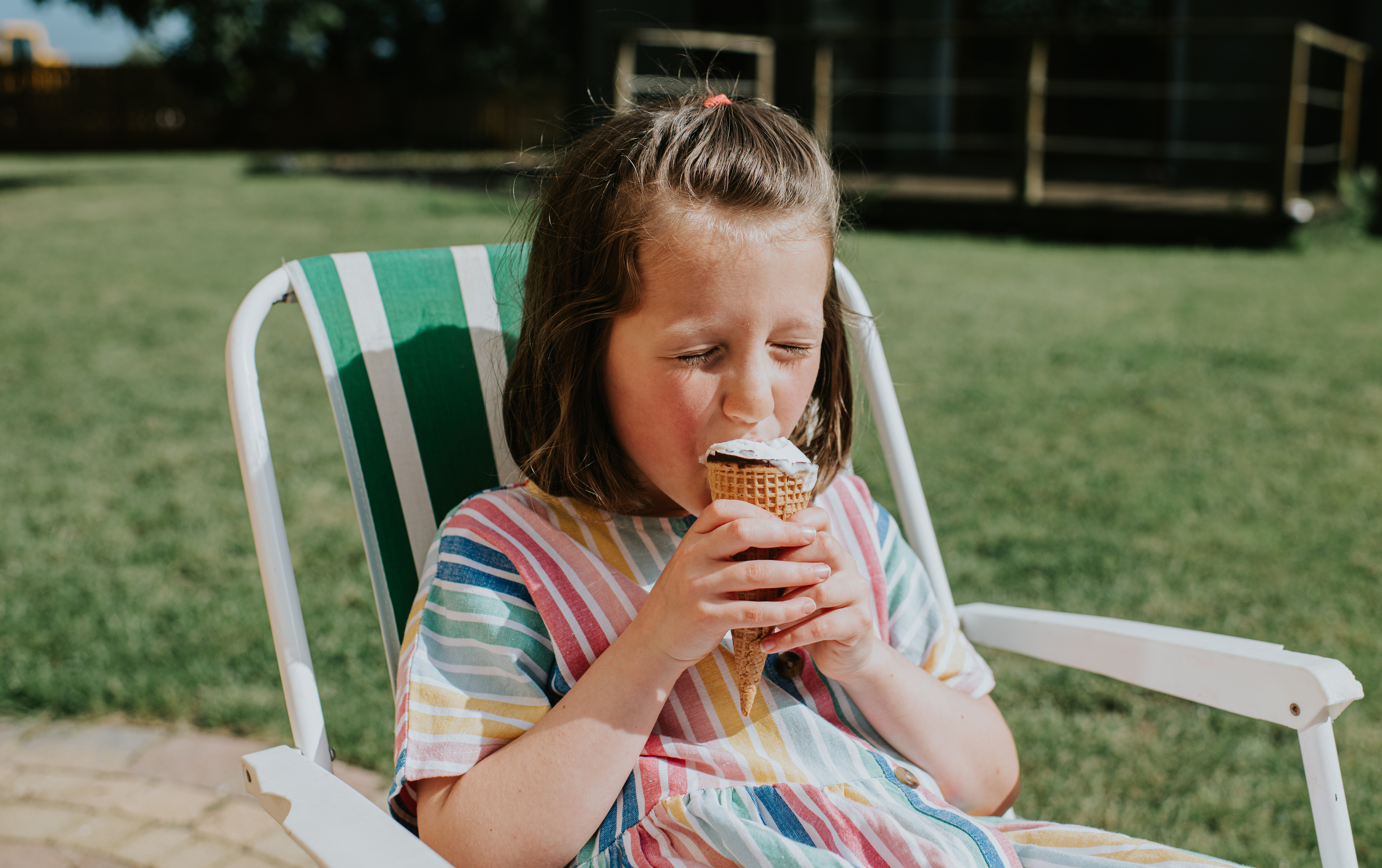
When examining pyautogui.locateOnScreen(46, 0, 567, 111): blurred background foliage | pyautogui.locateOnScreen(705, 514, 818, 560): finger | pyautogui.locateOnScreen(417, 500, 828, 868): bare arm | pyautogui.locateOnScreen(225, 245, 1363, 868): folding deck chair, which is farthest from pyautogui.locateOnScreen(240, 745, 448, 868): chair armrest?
pyautogui.locateOnScreen(46, 0, 567, 111): blurred background foliage

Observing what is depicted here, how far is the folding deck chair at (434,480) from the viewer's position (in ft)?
4.67

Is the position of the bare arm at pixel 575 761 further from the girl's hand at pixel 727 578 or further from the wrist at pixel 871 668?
the wrist at pixel 871 668

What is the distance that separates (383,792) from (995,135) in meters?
12.8

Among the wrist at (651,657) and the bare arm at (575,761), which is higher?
the wrist at (651,657)

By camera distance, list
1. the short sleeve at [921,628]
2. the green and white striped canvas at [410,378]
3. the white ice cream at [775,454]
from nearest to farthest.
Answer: the white ice cream at [775,454] < the short sleeve at [921,628] < the green and white striped canvas at [410,378]

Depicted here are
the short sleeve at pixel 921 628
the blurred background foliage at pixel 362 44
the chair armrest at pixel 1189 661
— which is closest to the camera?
the chair armrest at pixel 1189 661

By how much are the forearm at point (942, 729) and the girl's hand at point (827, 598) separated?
4.2 inches

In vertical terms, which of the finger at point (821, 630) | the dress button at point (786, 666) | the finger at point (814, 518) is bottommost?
the dress button at point (786, 666)

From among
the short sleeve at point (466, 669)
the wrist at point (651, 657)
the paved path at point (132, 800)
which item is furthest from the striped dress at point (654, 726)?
the paved path at point (132, 800)

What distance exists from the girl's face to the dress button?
250 millimetres

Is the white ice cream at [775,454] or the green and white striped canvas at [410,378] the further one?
the green and white striped canvas at [410,378]

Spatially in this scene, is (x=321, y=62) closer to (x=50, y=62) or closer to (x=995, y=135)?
(x=50, y=62)

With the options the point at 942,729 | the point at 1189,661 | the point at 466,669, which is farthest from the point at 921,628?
the point at 466,669

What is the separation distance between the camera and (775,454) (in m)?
1.19
